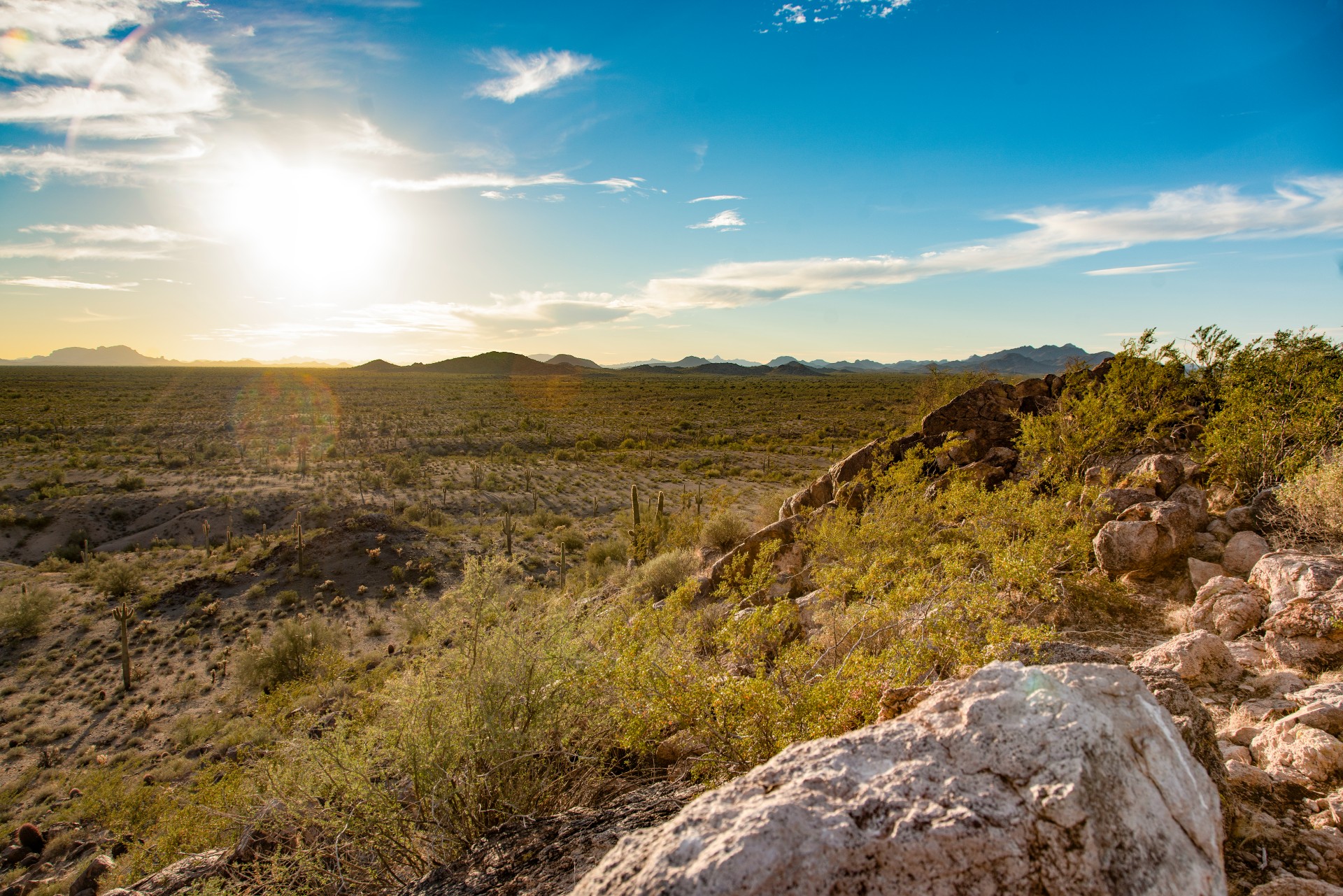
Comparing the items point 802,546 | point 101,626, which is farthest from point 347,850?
point 101,626

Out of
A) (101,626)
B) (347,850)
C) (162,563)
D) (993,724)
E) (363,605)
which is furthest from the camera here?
(162,563)

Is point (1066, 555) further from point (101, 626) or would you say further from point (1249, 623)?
point (101, 626)

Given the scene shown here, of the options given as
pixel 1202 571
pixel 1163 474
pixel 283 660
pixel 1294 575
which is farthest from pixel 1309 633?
pixel 283 660

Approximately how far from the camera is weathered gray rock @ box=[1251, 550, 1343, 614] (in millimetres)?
5012

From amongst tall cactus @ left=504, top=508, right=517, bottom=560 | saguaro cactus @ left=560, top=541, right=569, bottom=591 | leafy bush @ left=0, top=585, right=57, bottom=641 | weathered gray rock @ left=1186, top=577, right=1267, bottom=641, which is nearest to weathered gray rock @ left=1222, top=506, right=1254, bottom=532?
weathered gray rock @ left=1186, top=577, right=1267, bottom=641

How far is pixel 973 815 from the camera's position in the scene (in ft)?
6.59

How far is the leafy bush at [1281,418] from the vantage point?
7.19m

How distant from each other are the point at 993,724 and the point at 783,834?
3.03ft

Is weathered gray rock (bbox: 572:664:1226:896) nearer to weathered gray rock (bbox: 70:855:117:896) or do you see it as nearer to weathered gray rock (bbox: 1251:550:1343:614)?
weathered gray rock (bbox: 1251:550:1343:614)

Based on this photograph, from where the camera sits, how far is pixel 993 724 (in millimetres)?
2266

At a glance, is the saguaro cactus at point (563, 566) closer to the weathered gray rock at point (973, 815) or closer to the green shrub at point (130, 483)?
the weathered gray rock at point (973, 815)

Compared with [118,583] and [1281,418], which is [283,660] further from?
[1281,418]

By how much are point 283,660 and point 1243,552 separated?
57.5 ft

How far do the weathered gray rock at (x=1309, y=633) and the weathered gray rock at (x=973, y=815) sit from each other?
3656mm
